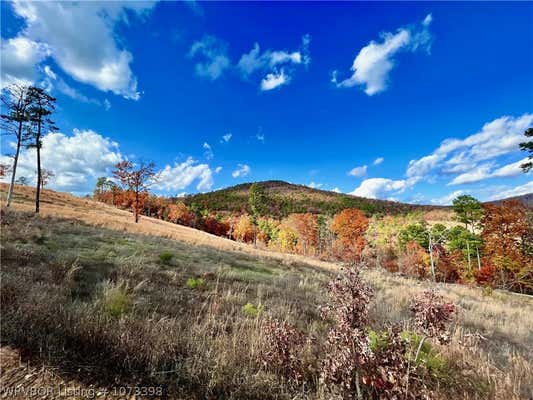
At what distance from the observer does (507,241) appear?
32.3m

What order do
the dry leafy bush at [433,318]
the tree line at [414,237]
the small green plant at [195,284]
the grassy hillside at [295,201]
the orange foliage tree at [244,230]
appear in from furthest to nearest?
the grassy hillside at [295,201] < the orange foliage tree at [244,230] < the tree line at [414,237] < the small green plant at [195,284] < the dry leafy bush at [433,318]

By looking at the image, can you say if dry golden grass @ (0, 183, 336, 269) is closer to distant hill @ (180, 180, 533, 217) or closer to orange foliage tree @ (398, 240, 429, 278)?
orange foliage tree @ (398, 240, 429, 278)

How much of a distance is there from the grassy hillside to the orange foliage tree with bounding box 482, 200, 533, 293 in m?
61.4

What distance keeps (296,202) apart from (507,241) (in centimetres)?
10921

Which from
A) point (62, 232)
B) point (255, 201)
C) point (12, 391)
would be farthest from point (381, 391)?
point (255, 201)

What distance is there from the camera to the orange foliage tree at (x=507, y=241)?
98.8 feet

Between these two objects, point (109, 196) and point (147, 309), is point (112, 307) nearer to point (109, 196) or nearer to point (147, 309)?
point (147, 309)

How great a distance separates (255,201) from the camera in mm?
68938

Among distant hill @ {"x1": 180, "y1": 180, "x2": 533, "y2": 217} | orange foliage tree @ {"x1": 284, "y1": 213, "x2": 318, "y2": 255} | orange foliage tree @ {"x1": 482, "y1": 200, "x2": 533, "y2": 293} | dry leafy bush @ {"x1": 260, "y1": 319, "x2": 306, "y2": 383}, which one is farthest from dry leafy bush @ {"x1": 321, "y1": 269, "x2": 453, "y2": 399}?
distant hill @ {"x1": 180, "y1": 180, "x2": 533, "y2": 217}

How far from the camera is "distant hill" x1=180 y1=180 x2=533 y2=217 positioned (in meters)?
118

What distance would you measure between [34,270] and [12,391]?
12.2 ft

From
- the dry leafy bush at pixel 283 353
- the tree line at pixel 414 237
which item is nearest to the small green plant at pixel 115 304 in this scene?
the dry leafy bush at pixel 283 353

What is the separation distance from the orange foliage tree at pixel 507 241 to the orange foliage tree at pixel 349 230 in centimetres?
2404

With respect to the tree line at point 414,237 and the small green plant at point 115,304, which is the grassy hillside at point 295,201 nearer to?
the tree line at point 414,237
